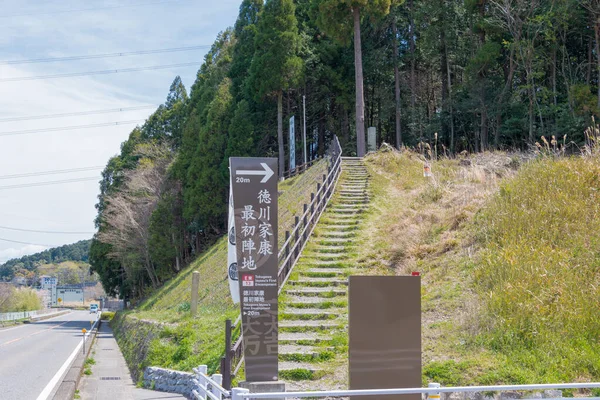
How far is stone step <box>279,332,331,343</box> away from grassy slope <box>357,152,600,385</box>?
179 centimetres

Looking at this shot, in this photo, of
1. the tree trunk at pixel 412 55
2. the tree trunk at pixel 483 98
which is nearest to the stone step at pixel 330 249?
the tree trunk at pixel 483 98

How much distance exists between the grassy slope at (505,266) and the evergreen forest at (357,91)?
11707 mm

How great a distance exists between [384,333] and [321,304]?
5074mm

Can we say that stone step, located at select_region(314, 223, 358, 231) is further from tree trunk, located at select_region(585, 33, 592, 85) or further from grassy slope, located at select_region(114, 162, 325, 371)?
tree trunk, located at select_region(585, 33, 592, 85)

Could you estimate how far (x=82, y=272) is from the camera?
16262 centimetres

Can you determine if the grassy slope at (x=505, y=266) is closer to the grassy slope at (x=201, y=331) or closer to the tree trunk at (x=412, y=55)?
the grassy slope at (x=201, y=331)

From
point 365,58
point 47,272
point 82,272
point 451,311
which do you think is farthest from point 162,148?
point 47,272

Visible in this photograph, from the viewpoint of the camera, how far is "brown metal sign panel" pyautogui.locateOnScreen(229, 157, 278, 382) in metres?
8.02

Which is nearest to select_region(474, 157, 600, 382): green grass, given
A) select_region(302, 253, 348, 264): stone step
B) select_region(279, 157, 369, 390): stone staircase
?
select_region(279, 157, 369, 390): stone staircase

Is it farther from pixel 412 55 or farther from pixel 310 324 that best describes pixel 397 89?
pixel 310 324

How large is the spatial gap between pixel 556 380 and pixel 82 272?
16735cm

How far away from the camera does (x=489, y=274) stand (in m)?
10.9

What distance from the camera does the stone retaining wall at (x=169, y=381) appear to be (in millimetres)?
10658

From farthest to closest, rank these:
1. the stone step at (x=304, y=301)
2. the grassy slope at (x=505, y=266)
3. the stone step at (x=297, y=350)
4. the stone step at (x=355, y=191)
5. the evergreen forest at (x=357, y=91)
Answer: the evergreen forest at (x=357, y=91) → the stone step at (x=355, y=191) → the stone step at (x=304, y=301) → the stone step at (x=297, y=350) → the grassy slope at (x=505, y=266)
